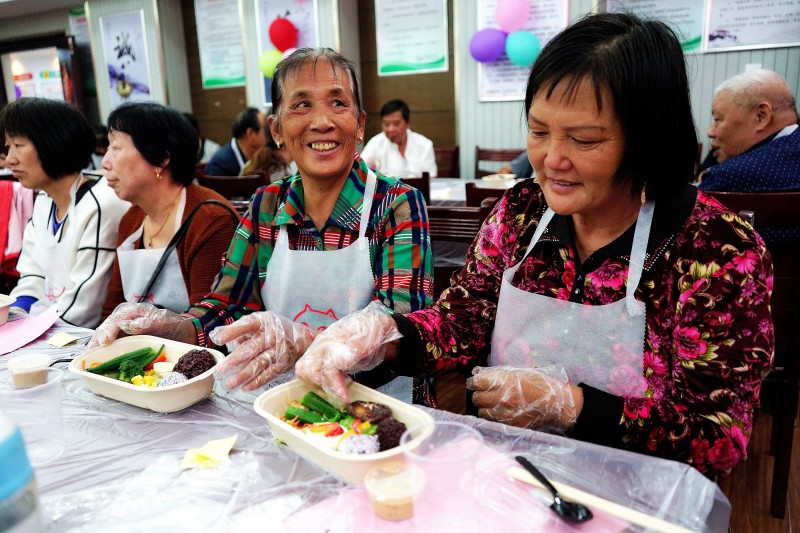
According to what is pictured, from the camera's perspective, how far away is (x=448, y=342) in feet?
4.38

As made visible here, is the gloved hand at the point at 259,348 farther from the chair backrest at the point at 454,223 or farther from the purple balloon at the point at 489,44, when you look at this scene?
the purple balloon at the point at 489,44

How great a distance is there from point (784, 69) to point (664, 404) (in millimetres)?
4836

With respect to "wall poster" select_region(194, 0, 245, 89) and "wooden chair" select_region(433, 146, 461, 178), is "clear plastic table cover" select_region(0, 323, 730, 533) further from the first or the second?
"wall poster" select_region(194, 0, 245, 89)

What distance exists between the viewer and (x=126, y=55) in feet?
25.7

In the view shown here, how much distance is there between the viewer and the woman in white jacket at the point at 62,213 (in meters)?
2.13

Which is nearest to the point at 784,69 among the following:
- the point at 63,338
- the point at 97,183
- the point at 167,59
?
the point at 97,183

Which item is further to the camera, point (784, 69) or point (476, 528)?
point (784, 69)

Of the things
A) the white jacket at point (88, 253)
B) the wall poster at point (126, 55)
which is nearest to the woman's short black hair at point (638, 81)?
the white jacket at point (88, 253)

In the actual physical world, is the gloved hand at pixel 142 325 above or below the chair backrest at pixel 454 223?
below

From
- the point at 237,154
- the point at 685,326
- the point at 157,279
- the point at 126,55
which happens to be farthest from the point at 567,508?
the point at 126,55

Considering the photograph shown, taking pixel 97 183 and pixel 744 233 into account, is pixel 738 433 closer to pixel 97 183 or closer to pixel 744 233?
Result: pixel 744 233

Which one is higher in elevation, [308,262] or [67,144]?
[67,144]

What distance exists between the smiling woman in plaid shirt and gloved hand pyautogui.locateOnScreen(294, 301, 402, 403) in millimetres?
281

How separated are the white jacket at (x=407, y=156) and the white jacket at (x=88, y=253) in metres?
3.31
